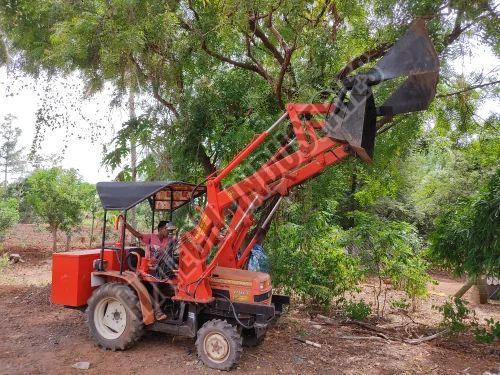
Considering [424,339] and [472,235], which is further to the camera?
[424,339]

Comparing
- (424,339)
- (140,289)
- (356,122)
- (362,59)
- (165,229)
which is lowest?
(424,339)

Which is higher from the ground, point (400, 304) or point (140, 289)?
point (140, 289)

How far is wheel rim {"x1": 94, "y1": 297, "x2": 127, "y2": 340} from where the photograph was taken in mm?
6113

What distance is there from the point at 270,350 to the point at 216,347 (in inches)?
41.5

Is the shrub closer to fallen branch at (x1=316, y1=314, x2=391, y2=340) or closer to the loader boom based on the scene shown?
fallen branch at (x1=316, y1=314, x2=391, y2=340)

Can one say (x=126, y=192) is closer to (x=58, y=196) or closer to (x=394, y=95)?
(x=394, y=95)

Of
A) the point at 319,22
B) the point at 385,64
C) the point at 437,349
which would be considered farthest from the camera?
the point at 319,22

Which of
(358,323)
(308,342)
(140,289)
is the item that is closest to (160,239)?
(140,289)

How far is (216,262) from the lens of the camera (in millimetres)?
5738

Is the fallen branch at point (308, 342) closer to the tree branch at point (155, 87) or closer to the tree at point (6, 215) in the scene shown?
the tree branch at point (155, 87)

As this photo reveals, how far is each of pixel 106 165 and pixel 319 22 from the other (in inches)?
199

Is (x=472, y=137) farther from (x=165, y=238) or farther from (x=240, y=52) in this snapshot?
(x=165, y=238)

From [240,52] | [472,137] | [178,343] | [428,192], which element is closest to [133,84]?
[240,52]

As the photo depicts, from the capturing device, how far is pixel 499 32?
6035 millimetres
